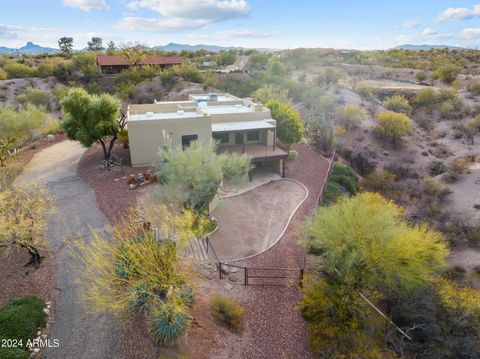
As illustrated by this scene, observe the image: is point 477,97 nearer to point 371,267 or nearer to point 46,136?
point 371,267

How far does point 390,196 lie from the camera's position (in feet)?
90.8

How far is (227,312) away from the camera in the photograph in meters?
A: 12.6

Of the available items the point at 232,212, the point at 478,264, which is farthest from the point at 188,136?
the point at 478,264

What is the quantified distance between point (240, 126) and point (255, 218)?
9841mm

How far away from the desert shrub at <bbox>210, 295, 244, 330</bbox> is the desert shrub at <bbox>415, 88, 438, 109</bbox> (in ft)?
153

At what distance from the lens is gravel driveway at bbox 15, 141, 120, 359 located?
35.1 feet

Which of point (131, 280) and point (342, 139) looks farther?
point (342, 139)

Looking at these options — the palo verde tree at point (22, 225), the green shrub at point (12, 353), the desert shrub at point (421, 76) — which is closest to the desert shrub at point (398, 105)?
the desert shrub at point (421, 76)

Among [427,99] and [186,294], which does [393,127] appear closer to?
[427,99]

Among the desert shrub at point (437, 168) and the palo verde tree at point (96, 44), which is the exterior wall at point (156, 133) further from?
the palo verde tree at point (96, 44)

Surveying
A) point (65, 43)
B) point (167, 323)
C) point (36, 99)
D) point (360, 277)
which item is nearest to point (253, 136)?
point (360, 277)

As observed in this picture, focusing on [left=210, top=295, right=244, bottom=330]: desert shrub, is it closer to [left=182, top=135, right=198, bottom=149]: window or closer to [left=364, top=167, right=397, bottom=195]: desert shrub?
[left=182, top=135, right=198, bottom=149]: window

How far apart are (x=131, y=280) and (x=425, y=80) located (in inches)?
2650

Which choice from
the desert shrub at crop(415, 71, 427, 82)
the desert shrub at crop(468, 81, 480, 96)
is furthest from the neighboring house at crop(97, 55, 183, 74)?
the desert shrub at crop(468, 81, 480, 96)
